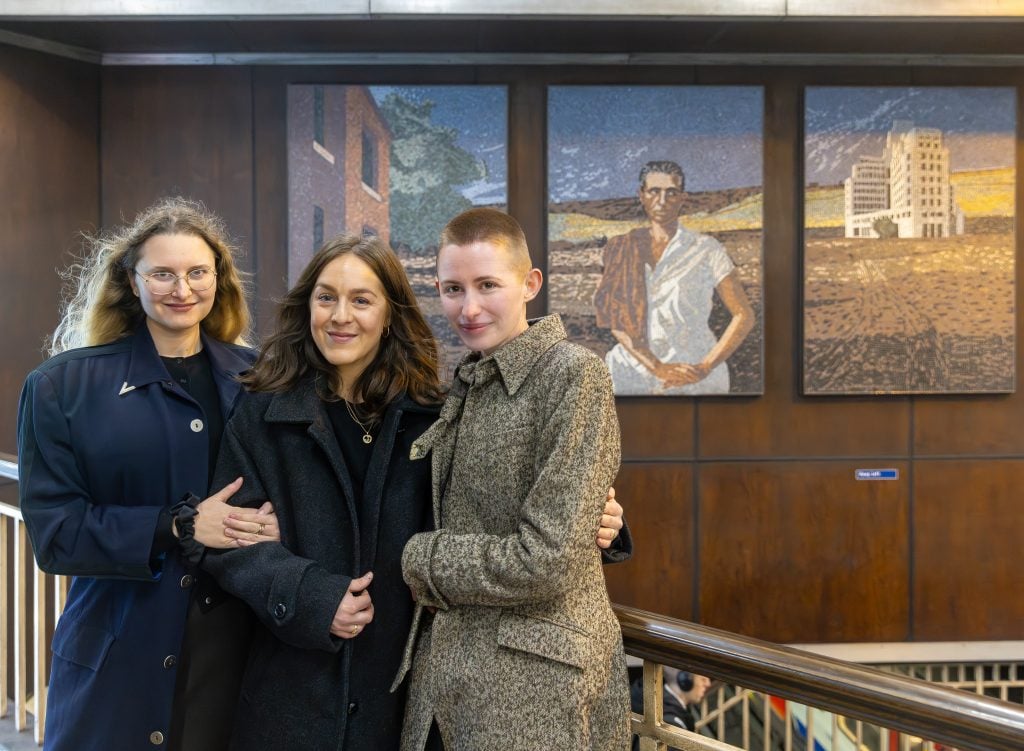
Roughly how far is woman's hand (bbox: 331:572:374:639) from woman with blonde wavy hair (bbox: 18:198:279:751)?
0.18 meters

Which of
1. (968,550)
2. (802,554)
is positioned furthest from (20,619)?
(968,550)

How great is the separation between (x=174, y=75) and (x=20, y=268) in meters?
1.37

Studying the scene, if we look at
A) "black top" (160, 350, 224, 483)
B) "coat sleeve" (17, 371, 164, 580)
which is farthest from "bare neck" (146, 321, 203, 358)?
"coat sleeve" (17, 371, 164, 580)

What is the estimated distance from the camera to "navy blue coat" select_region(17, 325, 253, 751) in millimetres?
1421

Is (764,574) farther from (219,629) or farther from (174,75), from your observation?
(174,75)

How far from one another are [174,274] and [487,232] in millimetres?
742

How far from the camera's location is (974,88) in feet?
14.3

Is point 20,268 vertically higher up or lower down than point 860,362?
higher up

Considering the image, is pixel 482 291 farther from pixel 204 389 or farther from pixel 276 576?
pixel 204 389

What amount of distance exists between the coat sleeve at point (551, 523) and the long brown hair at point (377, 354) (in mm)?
370

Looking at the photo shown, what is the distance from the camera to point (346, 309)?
1370 mm

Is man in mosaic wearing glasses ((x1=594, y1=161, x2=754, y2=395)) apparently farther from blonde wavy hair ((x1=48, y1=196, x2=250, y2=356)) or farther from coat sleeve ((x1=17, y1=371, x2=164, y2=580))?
coat sleeve ((x1=17, y1=371, x2=164, y2=580))

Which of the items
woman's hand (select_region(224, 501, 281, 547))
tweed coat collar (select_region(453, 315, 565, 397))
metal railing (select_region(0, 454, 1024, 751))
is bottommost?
metal railing (select_region(0, 454, 1024, 751))

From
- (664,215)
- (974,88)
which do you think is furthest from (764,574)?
(974,88)
